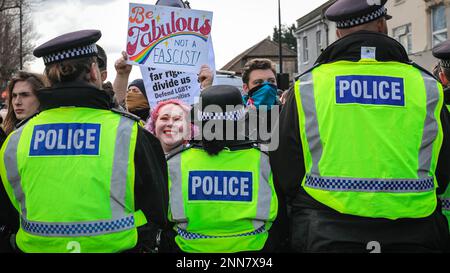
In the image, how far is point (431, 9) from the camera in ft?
63.1

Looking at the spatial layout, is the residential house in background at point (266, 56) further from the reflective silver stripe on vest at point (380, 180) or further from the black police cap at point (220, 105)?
the reflective silver stripe on vest at point (380, 180)

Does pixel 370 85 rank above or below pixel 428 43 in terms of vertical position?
below

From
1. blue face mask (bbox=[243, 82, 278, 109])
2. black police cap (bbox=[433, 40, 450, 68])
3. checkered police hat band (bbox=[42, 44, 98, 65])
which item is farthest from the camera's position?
blue face mask (bbox=[243, 82, 278, 109])

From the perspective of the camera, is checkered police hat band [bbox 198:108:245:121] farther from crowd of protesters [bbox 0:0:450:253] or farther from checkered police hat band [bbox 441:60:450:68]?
checkered police hat band [bbox 441:60:450:68]

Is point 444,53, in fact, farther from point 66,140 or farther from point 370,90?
point 66,140

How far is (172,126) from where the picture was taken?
4.00m

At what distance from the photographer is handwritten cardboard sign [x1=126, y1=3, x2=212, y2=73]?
15.7 feet

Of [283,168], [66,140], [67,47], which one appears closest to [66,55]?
[67,47]

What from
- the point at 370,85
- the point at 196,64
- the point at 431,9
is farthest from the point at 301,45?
the point at 370,85

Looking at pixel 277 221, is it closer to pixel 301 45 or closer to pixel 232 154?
pixel 232 154

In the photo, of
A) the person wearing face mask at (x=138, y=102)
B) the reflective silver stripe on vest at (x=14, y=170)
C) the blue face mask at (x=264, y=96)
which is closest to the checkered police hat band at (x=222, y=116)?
the reflective silver stripe on vest at (x=14, y=170)

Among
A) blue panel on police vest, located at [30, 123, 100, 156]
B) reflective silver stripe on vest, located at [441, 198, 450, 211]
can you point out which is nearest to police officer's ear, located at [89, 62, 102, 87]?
blue panel on police vest, located at [30, 123, 100, 156]

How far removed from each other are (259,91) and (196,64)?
76cm

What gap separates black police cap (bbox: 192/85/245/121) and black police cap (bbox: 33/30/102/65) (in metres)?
0.78
